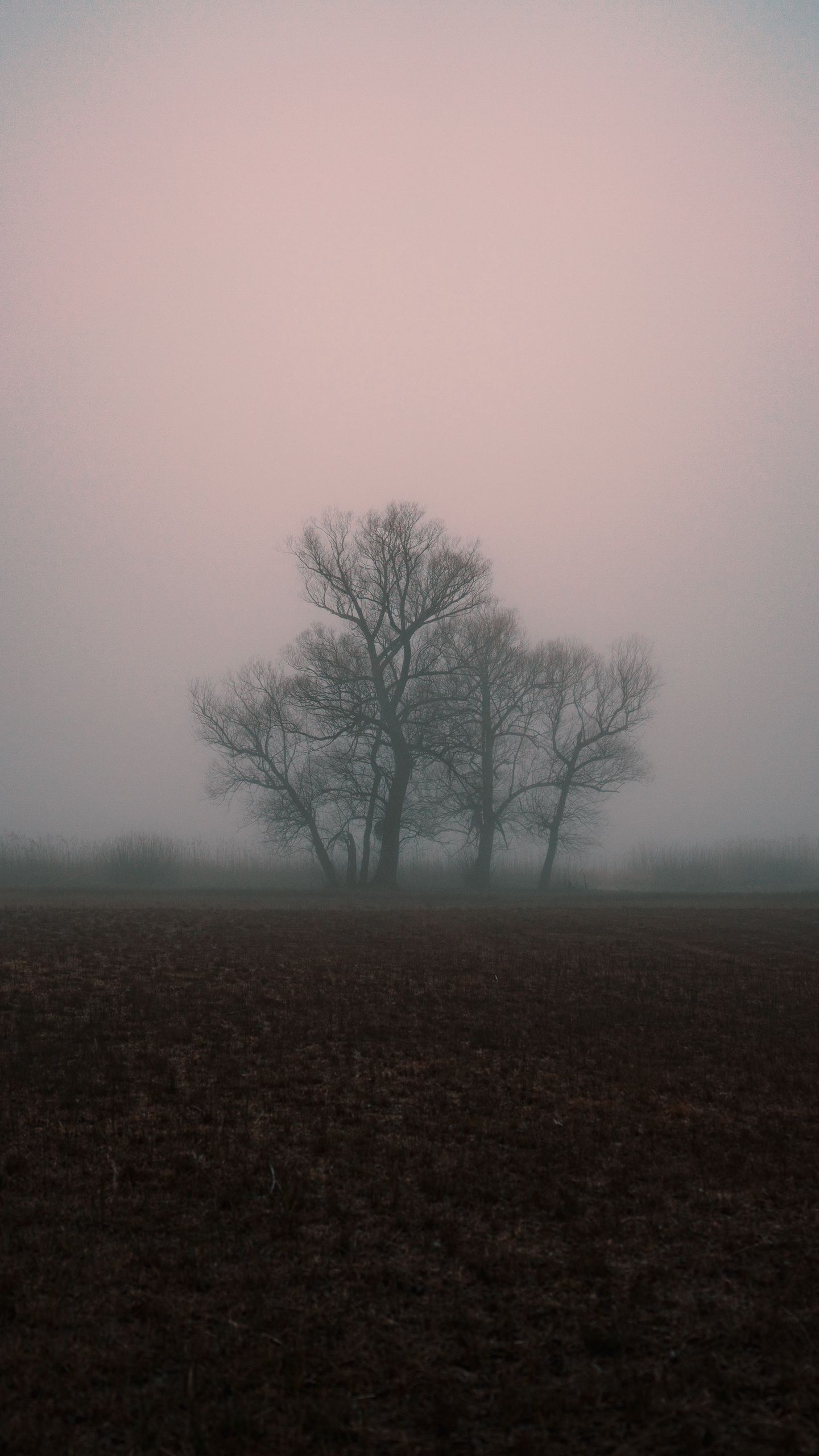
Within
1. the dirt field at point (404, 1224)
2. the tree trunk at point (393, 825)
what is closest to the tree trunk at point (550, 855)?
the tree trunk at point (393, 825)

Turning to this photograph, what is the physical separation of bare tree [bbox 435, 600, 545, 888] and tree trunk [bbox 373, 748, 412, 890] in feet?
6.02

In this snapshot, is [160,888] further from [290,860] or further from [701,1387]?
[701,1387]

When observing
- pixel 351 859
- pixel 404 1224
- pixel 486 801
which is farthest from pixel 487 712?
pixel 404 1224

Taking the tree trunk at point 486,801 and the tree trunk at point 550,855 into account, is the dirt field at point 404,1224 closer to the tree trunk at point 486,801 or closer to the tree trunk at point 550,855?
the tree trunk at point 486,801

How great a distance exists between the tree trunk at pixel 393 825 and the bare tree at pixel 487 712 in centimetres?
184

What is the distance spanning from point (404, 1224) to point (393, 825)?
89.9 feet

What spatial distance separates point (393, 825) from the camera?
103ft

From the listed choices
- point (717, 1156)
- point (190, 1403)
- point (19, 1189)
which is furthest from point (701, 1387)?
point (19, 1189)

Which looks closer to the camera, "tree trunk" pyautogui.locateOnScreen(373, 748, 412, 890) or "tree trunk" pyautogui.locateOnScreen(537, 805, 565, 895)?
"tree trunk" pyautogui.locateOnScreen(373, 748, 412, 890)

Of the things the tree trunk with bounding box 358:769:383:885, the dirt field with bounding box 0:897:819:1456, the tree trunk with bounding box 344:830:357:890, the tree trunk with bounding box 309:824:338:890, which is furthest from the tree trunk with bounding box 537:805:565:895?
the dirt field with bounding box 0:897:819:1456

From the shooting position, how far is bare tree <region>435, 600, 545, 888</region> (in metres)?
33.8

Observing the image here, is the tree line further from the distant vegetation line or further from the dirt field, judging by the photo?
the dirt field

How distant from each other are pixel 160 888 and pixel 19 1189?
81.7ft

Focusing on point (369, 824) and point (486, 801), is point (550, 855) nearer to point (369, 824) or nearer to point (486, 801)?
point (486, 801)
